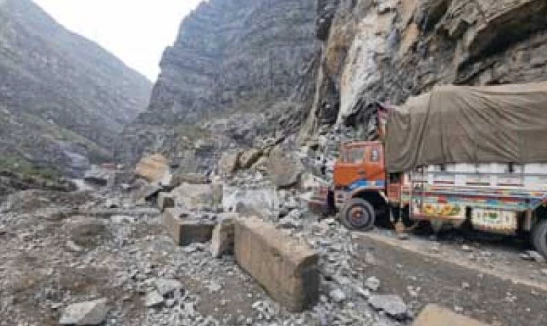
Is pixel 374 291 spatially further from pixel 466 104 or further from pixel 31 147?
pixel 31 147

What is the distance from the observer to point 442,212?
30.4ft

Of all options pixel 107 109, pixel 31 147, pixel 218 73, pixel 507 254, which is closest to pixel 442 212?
pixel 507 254

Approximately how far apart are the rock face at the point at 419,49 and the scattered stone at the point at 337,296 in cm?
867

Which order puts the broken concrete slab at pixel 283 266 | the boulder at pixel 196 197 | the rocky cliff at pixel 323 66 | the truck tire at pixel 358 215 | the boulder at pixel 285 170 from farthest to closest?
1. the boulder at pixel 196 197
2. the boulder at pixel 285 170
3. the rocky cliff at pixel 323 66
4. the truck tire at pixel 358 215
5. the broken concrete slab at pixel 283 266

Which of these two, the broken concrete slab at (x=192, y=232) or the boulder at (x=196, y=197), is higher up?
the boulder at (x=196, y=197)

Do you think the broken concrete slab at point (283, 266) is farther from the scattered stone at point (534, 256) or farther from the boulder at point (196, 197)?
the boulder at point (196, 197)

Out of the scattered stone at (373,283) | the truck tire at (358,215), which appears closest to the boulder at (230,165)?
the truck tire at (358,215)

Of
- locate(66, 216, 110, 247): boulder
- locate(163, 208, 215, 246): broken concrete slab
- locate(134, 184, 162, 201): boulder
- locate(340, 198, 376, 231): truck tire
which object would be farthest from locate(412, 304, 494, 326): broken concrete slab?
locate(134, 184, 162, 201): boulder

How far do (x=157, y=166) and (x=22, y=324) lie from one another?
3371 centimetres

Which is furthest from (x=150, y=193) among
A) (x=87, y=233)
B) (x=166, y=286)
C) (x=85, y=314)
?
(x=85, y=314)

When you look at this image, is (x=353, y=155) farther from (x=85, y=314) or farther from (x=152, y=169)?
(x=152, y=169)

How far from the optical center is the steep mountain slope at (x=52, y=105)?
55031mm

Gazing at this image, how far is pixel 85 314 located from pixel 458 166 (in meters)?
7.81

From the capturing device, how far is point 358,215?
34.9 feet
